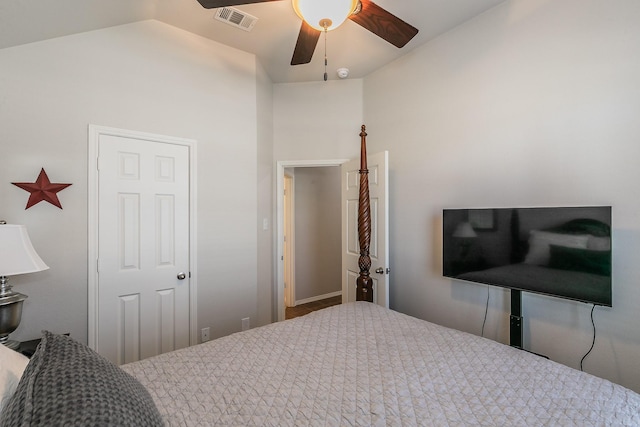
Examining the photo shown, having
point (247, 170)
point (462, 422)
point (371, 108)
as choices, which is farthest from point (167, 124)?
point (462, 422)

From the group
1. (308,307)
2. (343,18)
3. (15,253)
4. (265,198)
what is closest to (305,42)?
(343,18)

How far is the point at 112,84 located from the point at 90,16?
41 cm

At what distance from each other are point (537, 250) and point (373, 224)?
1330mm

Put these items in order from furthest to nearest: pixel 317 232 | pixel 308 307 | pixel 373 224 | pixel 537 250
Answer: pixel 317 232
pixel 308 307
pixel 373 224
pixel 537 250

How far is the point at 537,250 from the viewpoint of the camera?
5.60 feet

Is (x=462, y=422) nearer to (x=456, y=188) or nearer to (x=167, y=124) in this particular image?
(x=456, y=188)

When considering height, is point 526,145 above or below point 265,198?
above

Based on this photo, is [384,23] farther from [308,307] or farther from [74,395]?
[308,307]

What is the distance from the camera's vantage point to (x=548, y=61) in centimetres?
187

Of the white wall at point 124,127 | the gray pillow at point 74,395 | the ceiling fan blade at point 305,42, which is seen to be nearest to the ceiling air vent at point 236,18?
the white wall at point 124,127

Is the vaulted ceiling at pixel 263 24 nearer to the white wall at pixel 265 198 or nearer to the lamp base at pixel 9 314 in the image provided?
the white wall at pixel 265 198

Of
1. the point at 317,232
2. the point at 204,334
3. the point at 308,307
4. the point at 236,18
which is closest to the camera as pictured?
the point at 236,18

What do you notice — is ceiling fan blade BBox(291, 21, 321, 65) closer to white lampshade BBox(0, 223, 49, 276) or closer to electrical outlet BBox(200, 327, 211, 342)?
white lampshade BBox(0, 223, 49, 276)

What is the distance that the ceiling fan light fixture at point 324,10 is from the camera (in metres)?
1.55
